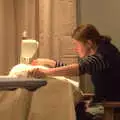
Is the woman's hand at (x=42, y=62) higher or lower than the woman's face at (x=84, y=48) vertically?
lower

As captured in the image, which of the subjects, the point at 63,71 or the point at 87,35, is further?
the point at 87,35

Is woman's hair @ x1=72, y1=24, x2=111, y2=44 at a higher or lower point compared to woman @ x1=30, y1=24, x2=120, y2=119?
higher

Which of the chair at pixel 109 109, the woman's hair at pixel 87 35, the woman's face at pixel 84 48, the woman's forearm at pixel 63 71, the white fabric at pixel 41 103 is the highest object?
the woman's hair at pixel 87 35

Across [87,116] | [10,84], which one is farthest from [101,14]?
[10,84]

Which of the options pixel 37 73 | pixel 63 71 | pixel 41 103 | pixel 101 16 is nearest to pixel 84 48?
pixel 63 71

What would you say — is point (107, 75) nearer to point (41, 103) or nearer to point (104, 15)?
point (41, 103)

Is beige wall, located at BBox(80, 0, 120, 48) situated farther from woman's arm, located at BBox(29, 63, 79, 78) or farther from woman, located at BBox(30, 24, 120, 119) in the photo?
woman's arm, located at BBox(29, 63, 79, 78)

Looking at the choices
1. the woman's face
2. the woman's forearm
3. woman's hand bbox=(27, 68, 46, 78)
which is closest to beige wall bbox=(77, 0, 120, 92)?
the woman's face

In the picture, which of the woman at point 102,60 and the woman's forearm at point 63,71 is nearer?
the woman's forearm at point 63,71

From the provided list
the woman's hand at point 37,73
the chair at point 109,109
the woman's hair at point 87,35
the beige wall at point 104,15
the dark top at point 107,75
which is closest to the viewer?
the woman's hand at point 37,73

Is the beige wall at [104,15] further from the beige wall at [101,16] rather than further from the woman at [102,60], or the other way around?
the woman at [102,60]

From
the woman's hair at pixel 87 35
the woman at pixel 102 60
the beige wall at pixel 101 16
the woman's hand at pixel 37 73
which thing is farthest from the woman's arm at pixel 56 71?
the beige wall at pixel 101 16

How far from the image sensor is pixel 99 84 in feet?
8.16

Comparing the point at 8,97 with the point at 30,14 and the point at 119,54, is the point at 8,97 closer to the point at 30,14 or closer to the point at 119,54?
the point at 119,54
